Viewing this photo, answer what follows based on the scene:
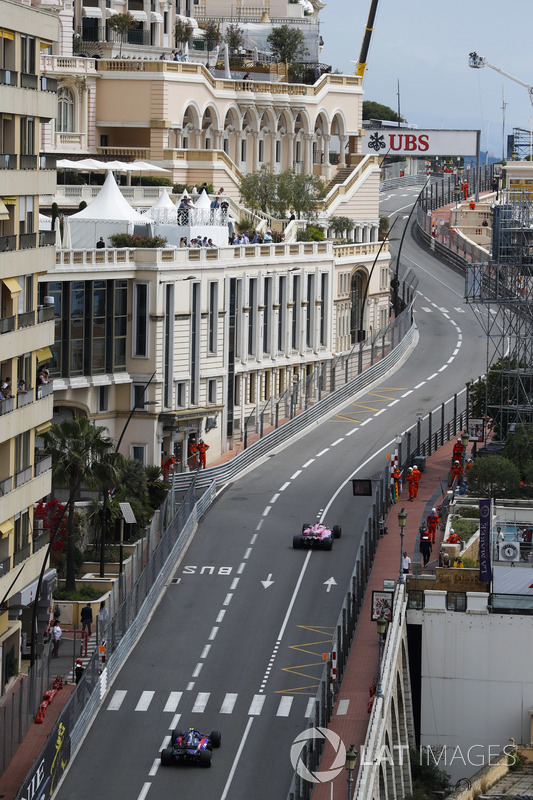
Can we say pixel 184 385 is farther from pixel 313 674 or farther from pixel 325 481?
pixel 313 674

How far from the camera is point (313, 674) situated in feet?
193

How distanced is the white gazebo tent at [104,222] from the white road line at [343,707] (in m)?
32.6

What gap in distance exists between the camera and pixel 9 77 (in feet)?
179

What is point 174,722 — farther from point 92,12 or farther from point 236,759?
point 92,12

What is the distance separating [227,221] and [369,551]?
2689 cm

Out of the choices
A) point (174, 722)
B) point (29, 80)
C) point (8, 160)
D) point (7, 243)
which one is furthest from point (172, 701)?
point (29, 80)

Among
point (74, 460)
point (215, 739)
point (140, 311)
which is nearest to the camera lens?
point (215, 739)

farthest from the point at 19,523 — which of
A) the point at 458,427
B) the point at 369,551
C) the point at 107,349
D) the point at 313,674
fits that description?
the point at 458,427

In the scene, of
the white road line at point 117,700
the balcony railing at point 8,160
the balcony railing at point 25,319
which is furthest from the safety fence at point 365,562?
the balcony railing at point 8,160

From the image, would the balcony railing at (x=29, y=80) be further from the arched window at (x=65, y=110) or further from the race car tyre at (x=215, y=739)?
the arched window at (x=65, y=110)

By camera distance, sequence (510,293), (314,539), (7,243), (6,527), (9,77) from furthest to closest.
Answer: (510,293)
(314,539)
(7,243)
(6,527)
(9,77)

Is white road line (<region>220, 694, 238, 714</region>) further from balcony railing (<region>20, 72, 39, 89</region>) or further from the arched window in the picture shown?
the arched window

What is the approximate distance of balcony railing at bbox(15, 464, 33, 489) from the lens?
184 feet

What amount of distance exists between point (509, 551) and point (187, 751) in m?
19.9
